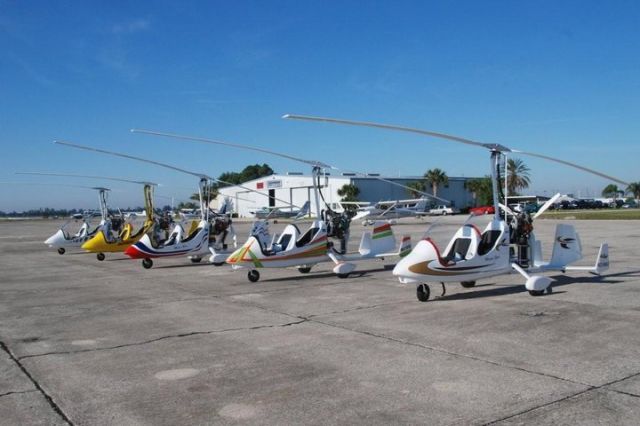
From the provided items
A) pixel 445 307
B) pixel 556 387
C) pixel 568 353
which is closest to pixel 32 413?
pixel 556 387

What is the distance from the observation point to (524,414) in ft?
16.7

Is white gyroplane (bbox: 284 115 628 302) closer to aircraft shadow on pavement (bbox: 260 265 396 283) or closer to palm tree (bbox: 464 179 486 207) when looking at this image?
aircraft shadow on pavement (bbox: 260 265 396 283)

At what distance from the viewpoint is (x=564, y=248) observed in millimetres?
12766

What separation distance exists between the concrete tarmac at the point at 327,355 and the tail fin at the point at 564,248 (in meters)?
0.58

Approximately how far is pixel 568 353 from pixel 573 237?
6.64 m

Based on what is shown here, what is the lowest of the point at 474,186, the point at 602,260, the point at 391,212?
the point at 602,260

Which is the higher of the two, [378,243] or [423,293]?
[378,243]

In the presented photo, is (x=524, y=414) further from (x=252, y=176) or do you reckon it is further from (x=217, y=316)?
(x=252, y=176)

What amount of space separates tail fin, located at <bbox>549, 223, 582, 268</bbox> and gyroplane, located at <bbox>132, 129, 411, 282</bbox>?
14.5ft

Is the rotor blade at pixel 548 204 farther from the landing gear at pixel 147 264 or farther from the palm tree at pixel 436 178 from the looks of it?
the palm tree at pixel 436 178

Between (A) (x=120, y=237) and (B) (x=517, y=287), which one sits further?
(A) (x=120, y=237)

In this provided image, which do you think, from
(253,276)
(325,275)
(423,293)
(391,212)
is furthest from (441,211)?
(423,293)

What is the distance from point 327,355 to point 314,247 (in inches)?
326

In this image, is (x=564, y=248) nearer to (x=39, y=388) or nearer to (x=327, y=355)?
(x=327, y=355)
